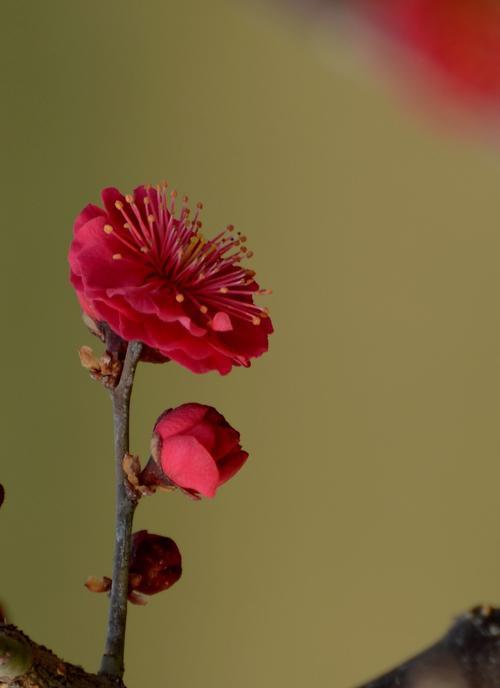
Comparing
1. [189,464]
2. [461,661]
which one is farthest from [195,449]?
[461,661]

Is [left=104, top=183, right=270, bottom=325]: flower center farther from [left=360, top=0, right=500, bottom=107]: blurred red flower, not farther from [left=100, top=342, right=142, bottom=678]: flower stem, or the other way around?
[left=360, top=0, right=500, bottom=107]: blurred red flower

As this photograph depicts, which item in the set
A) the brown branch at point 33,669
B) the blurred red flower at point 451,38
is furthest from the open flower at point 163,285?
the blurred red flower at point 451,38

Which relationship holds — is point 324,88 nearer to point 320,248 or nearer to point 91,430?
point 320,248

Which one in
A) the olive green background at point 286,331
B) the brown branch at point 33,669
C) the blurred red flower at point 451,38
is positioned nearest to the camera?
the brown branch at point 33,669

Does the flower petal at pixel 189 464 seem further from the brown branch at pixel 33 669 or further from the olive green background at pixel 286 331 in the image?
the olive green background at pixel 286 331

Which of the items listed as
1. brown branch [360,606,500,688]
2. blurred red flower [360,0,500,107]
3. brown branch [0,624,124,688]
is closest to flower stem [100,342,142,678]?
brown branch [0,624,124,688]

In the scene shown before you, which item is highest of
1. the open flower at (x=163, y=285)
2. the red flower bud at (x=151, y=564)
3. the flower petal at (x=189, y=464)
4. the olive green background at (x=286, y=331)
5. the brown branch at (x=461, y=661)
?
the olive green background at (x=286, y=331)
